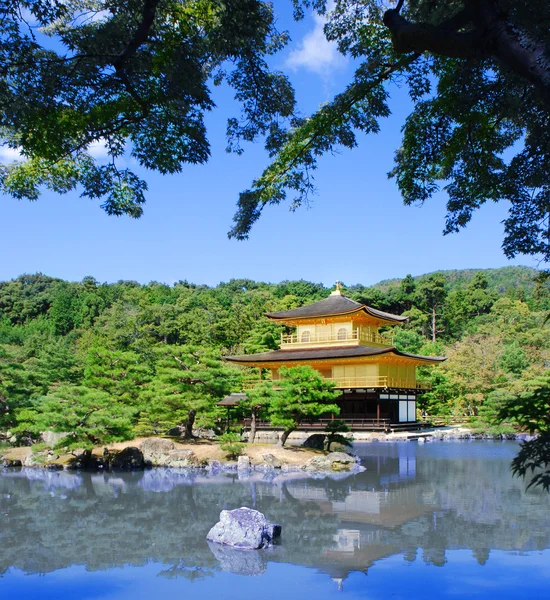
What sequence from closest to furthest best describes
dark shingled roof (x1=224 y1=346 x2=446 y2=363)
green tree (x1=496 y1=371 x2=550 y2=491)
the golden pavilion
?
green tree (x1=496 y1=371 x2=550 y2=491) → dark shingled roof (x1=224 y1=346 x2=446 y2=363) → the golden pavilion

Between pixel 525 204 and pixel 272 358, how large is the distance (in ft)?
63.2

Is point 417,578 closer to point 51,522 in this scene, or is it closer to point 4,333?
point 51,522

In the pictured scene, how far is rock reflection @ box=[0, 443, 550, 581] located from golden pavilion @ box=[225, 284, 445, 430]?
27.9 feet

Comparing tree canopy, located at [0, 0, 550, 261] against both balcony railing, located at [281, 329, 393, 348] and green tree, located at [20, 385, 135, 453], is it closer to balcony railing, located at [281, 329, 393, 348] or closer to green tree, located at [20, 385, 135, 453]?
green tree, located at [20, 385, 135, 453]

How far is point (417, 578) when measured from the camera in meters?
5.54

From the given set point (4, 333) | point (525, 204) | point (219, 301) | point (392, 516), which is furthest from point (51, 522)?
point (219, 301)

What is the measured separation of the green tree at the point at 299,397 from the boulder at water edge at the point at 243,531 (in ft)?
24.9

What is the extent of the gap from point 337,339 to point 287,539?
17.7 meters

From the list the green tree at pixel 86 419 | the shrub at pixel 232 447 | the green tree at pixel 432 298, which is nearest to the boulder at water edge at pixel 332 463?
the shrub at pixel 232 447

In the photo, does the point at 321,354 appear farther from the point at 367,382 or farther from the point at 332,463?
the point at 332,463

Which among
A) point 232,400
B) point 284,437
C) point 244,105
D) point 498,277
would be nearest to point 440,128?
point 244,105

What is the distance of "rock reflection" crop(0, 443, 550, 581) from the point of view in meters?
6.46

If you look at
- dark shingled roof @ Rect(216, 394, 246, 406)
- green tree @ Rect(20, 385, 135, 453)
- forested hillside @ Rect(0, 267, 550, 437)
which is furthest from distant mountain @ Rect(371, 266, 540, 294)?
green tree @ Rect(20, 385, 135, 453)

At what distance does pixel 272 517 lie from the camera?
845cm
